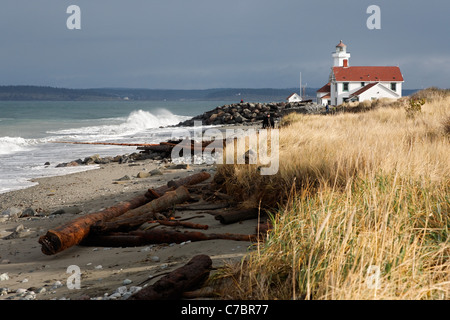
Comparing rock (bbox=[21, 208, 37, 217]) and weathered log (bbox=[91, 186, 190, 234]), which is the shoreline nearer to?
rock (bbox=[21, 208, 37, 217])

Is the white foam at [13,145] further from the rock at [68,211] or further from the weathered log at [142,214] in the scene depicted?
the weathered log at [142,214]

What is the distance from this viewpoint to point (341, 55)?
75.6 meters

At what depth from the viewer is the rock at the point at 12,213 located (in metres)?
8.91

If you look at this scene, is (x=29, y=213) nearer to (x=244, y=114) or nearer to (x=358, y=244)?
(x=358, y=244)

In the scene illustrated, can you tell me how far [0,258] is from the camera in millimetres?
6430

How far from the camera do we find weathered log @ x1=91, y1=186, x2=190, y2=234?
6629 mm

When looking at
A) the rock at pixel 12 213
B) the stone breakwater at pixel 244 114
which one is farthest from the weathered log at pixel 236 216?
the stone breakwater at pixel 244 114

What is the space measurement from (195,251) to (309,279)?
92.5 inches

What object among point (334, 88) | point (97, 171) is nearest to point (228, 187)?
point (97, 171)

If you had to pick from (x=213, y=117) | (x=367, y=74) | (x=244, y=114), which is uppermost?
(x=367, y=74)

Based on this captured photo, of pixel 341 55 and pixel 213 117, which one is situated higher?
pixel 341 55

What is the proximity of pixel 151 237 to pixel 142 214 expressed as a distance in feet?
3.48

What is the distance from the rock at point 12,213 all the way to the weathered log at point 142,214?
9.98 ft

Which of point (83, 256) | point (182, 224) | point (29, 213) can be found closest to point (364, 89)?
point (29, 213)
